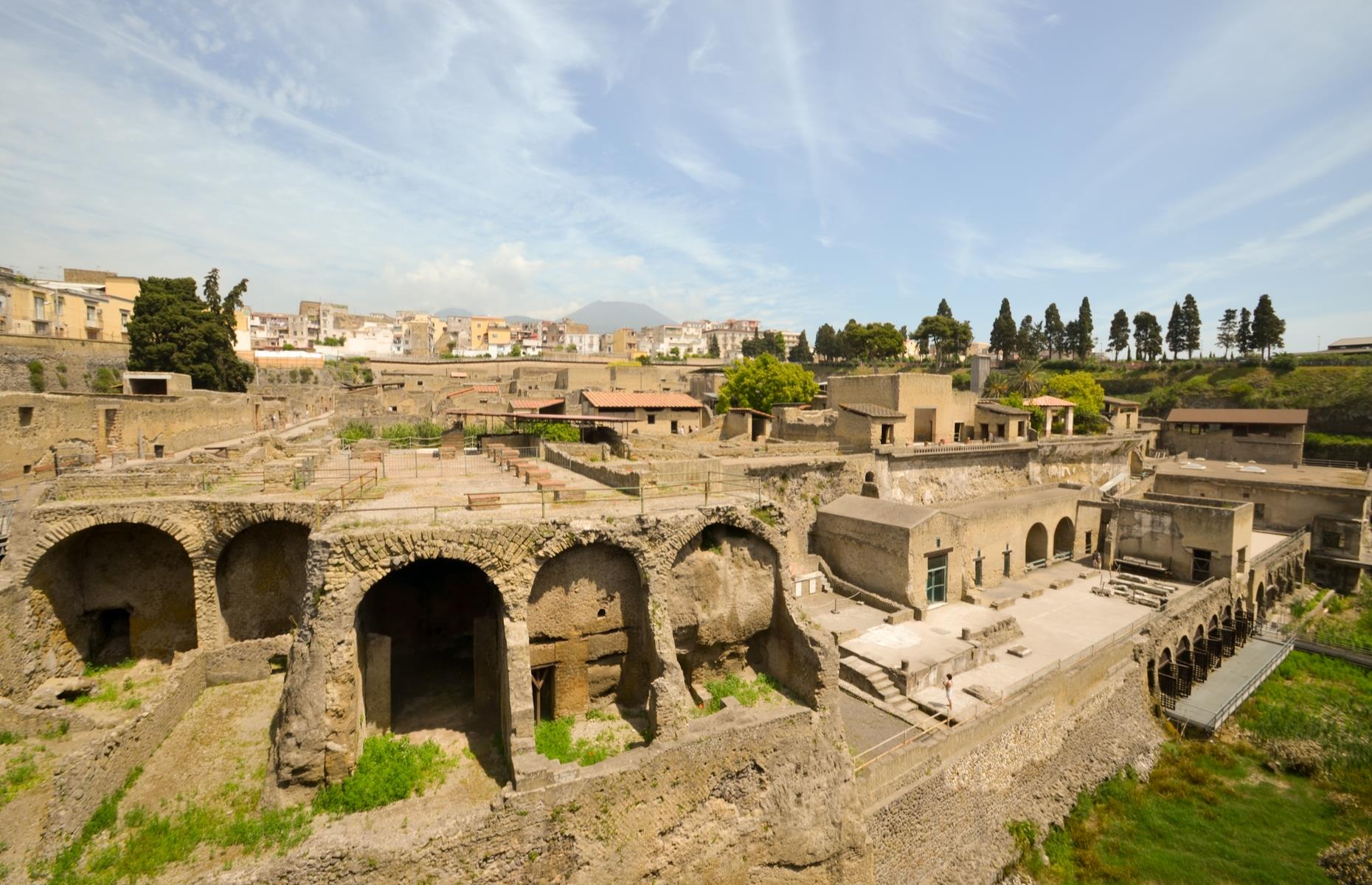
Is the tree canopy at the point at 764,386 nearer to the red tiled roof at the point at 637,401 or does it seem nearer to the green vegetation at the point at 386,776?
the red tiled roof at the point at 637,401

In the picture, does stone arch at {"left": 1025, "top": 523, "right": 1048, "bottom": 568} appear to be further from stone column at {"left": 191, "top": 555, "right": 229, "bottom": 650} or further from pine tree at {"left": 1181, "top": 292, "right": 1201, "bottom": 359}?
pine tree at {"left": 1181, "top": 292, "right": 1201, "bottom": 359}

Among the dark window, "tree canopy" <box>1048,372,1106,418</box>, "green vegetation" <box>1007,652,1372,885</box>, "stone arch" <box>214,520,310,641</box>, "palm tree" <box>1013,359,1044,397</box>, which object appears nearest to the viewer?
"stone arch" <box>214,520,310,641</box>

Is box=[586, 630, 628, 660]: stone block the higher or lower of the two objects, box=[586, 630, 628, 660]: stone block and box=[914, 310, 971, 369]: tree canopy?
the lower

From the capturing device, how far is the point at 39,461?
19.8m

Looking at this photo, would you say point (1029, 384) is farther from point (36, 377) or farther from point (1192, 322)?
point (36, 377)

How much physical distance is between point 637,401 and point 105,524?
25.0m

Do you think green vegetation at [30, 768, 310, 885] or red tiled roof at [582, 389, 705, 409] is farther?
red tiled roof at [582, 389, 705, 409]

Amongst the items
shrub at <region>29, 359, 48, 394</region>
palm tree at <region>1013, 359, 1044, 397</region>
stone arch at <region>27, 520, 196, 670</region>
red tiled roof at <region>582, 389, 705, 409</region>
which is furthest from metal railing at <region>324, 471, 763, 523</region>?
palm tree at <region>1013, 359, 1044, 397</region>

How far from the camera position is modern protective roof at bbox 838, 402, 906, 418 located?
105 feet

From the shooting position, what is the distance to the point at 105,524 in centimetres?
1427

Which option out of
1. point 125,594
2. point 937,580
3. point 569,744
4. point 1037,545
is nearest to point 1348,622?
point 1037,545

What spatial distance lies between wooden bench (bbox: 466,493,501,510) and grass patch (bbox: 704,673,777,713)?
6202 millimetres

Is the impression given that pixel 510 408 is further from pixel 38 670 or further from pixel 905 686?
pixel 905 686

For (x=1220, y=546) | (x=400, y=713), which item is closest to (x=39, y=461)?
(x=400, y=713)
